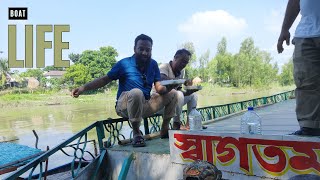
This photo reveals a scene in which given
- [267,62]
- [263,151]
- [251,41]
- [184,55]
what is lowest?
[263,151]

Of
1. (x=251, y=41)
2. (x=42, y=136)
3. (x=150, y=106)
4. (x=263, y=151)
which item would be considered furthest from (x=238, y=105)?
(x=251, y=41)

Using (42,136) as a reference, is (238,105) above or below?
above

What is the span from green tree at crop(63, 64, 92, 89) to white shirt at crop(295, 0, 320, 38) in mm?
53761

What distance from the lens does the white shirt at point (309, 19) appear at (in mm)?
1995

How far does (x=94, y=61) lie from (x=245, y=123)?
5524 centimetres

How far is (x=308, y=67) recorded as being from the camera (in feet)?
6.58

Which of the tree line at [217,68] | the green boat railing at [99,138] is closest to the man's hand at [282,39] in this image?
the green boat railing at [99,138]

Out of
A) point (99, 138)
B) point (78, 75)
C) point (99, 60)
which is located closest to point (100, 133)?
point (99, 138)

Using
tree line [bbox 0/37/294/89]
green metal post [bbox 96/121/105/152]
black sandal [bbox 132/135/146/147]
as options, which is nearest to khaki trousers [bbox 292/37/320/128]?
black sandal [bbox 132/135/146/147]

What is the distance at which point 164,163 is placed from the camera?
279cm

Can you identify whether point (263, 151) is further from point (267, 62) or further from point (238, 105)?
point (267, 62)

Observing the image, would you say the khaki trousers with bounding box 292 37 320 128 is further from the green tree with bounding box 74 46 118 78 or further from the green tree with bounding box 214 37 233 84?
the green tree with bounding box 214 37 233 84

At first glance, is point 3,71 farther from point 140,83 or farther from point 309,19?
point 309,19

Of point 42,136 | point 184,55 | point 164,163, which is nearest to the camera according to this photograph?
point 164,163
